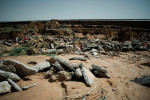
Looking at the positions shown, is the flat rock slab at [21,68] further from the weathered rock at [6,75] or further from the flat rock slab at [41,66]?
the flat rock slab at [41,66]

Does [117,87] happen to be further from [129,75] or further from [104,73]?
[129,75]

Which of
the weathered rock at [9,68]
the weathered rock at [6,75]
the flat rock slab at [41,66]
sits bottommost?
the flat rock slab at [41,66]

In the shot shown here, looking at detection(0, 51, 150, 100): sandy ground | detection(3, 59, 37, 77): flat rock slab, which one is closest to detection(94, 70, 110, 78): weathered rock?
detection(0, 51, 150, 100): sandy ground

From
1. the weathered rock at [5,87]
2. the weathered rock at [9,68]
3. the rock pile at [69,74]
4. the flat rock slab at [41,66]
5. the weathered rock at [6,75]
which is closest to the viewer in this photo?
the weathered rock at [5,87]

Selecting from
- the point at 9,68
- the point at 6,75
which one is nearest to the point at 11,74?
the point at 6,75

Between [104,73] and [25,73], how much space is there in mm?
2264

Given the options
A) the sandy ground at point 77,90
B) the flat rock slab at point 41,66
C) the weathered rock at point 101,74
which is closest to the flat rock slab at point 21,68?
the sandy ground at point 77,90

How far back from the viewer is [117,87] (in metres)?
2.31

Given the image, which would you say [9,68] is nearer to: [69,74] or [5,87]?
[5,87]

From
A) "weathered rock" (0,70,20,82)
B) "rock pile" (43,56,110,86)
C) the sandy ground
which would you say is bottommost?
the sandy ground

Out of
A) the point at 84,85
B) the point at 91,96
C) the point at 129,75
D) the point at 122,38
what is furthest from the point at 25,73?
the point at 122,38

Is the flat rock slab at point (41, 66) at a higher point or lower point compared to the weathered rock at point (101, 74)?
higher

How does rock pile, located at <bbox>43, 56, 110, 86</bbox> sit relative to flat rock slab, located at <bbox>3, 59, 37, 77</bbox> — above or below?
below

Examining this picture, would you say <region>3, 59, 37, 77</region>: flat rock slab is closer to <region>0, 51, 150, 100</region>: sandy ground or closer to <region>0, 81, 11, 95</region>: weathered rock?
<region>0, 51, 150, 100</region>: sandy ground
